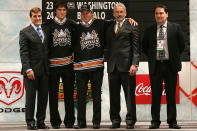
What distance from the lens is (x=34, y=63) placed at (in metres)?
5.60

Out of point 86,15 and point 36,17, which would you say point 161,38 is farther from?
point 36,17

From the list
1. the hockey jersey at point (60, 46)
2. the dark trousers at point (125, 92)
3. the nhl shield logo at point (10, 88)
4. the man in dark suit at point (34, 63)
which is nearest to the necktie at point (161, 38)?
the dark trousers at point (125, 92)

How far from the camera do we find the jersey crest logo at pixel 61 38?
573 cm

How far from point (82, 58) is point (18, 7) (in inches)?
94.9

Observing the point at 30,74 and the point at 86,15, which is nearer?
the point at 30,74

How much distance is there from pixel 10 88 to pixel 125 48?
2.86m

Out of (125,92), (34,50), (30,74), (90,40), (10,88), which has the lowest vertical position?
(10,88)

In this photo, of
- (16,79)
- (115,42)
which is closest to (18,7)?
(16,79)

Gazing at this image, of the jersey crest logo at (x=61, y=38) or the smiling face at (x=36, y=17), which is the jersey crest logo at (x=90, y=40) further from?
the smiling face at (x=36, y=17)

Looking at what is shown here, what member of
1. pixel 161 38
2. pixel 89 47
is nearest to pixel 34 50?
pixel 89 47

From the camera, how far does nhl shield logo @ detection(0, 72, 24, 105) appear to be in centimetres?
740

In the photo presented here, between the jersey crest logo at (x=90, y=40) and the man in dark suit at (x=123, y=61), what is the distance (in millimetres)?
220

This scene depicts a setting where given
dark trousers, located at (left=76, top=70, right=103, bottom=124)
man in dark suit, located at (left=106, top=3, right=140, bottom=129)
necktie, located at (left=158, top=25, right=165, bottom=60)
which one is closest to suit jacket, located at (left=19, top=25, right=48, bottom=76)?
dark trousers, located at (left=76, top=70, right=103, bottom=124)

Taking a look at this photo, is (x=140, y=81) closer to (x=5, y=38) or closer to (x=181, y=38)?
(x=181, y=38)
